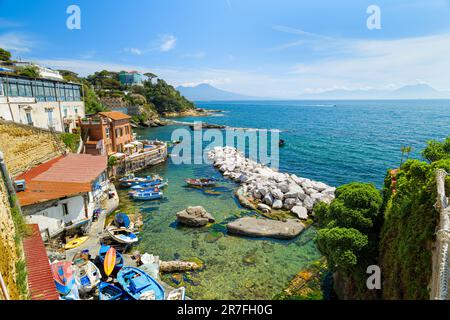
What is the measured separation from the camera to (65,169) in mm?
20297

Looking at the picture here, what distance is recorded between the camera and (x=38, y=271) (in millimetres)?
8695

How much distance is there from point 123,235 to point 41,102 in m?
20.6

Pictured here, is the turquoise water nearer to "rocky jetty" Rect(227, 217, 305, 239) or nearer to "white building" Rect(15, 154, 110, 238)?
"rocky jetty" Rect(227, 217, 305, 239)

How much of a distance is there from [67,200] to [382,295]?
19101mm

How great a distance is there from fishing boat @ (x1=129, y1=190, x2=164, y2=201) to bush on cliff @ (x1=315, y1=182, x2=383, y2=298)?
62.4 ft

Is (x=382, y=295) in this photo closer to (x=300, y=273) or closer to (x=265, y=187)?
(x=300, y=273)

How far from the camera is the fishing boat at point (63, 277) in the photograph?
1159 centimetres

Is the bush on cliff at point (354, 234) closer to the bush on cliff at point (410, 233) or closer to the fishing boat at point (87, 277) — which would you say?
the bush on cliff at point (410, 233)

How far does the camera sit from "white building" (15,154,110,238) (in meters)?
15.5

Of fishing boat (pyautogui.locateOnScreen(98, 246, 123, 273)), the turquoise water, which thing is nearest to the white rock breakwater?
the turquoise water

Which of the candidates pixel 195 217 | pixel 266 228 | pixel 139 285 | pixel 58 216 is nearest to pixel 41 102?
pixel 58 216

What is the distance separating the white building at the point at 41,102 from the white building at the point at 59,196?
7.78 metres
